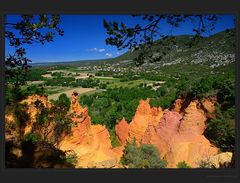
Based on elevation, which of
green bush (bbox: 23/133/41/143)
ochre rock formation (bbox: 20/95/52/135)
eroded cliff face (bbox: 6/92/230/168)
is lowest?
eroded cliff face (bbox: 6/92/230/168)

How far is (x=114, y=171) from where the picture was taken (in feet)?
6.26

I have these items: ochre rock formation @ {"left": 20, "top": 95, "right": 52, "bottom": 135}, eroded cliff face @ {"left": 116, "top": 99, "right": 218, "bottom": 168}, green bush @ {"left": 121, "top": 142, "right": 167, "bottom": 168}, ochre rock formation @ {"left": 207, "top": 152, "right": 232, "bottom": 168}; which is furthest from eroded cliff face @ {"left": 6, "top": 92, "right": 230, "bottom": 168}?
ochre rock formation @ {"left": 207, "top": 152, "right": 232, "bottom": 168}

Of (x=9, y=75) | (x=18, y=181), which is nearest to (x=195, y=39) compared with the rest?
(x=9, y=75)

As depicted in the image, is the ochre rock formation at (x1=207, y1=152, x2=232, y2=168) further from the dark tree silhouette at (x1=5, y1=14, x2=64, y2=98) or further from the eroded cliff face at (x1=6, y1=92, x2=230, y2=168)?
the eroded cliff face at (x1=6, y1=92, x2=230, y2=168)

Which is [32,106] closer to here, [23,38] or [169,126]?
[23,38]

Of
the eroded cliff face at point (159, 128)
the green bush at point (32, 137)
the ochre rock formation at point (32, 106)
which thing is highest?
the ochre rock formation at point (32, 106)

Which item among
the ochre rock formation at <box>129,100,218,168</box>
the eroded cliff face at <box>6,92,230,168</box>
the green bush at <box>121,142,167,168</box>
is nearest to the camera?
the green bush at <box>121,142,167,168</box>

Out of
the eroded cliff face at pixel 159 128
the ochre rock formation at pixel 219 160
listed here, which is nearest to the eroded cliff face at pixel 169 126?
the eroded cliff face at pixel 159 128

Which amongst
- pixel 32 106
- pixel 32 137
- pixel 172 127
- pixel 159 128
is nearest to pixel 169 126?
pixel 172 127

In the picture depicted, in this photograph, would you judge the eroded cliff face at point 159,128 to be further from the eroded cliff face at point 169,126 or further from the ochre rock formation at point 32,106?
the ochre rock formation at point 32,106

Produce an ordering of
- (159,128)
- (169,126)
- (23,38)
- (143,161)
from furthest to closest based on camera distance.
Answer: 1. (169,126)
2. (159,128)
3. (143,161)
4. (23,38)

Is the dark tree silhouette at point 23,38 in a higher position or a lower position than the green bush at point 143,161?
higher

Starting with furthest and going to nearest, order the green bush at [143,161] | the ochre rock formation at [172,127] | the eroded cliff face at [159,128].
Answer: the ochre rock formation at [172,127] → the eroded cliff face at [159,128] → the green bush at [143,161]

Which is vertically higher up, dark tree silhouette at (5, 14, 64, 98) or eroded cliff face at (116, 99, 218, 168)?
dark tree silhouette at (5, 14, 64, 98)
